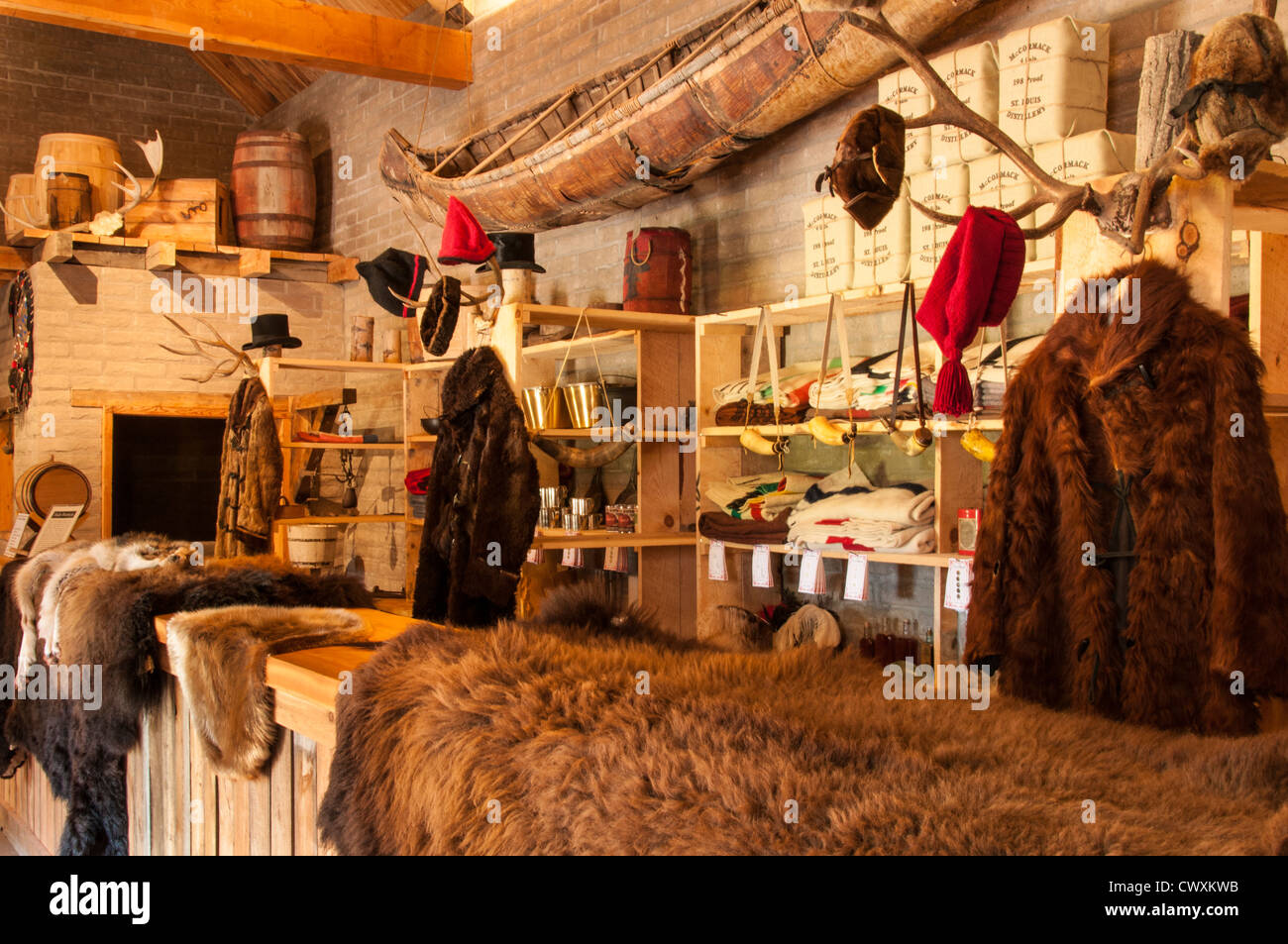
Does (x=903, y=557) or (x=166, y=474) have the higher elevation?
(x=166, y=474)

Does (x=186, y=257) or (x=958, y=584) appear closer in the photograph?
(x=958, y=584)

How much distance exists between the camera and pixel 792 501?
13.0 feet

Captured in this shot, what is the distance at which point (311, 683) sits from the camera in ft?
6.07

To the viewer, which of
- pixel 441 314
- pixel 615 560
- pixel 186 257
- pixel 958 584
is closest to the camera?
pixel 958 584

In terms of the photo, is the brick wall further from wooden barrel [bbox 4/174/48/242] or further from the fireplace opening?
the fireplace opening

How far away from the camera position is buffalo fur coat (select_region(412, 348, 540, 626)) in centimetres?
389

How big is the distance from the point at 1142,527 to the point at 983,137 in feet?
3.08

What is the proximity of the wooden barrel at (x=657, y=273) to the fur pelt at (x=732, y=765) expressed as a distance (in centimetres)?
295

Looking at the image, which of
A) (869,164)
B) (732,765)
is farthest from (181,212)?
(732,765)

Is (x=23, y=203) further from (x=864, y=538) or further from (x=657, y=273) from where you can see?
A: (x=864, y=538)

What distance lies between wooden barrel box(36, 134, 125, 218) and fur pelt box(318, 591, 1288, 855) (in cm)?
685

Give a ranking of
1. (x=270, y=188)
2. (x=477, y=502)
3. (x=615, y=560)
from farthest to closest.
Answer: (x=270, y=188)
(x=615, y=560)
(x=477, y=502)

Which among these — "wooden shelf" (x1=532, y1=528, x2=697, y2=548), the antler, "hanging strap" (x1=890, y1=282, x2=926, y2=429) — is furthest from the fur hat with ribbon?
"wooden shelf" (x1=532, y1=528, x2=697, y2=548)
